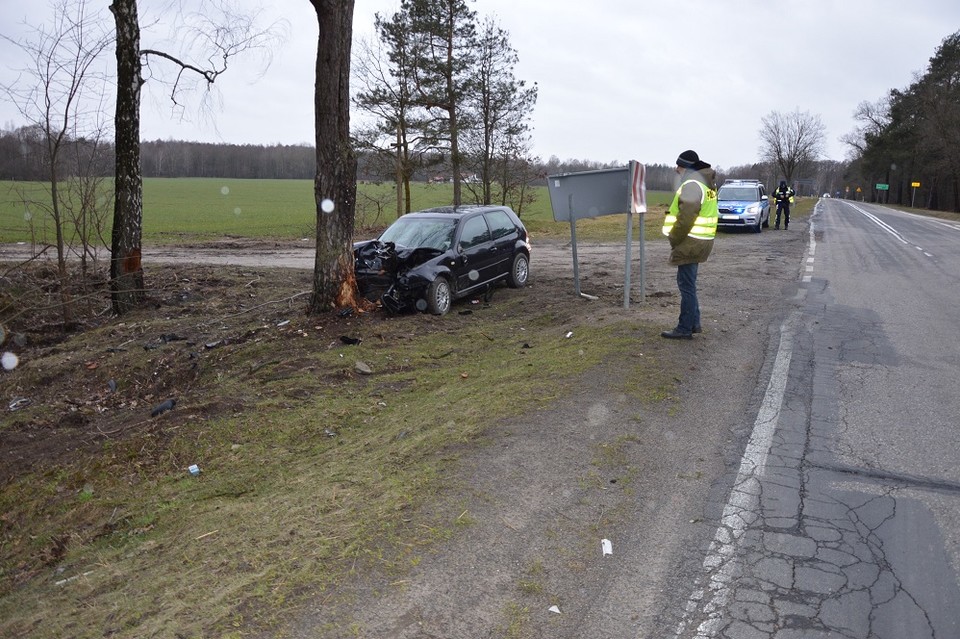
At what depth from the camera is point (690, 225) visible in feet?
25.7

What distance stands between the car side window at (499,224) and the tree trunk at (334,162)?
11.0ft

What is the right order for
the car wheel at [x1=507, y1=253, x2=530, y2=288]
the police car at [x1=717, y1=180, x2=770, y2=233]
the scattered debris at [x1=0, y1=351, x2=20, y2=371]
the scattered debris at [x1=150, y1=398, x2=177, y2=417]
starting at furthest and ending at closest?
1. the police car at [x1=717, y1=180, x2=770, y2=233]
2. the car wheel at [x1=507, y1=253, x2=530, y2=288]
3. the scattered debris at [x1=0, y1=351, x2=20, y2=371]
4. the scattered debris at [x1=150, y1=398, x2=177, y2=417]

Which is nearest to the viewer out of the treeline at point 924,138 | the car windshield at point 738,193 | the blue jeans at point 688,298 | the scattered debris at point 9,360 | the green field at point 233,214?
the blue jeans at point 688,298

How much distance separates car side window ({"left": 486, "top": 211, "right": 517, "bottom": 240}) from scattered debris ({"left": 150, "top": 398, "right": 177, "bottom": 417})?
666 cm

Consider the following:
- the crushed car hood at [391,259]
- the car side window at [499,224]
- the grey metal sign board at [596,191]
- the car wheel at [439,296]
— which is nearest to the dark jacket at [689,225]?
the grey metal sign board at [596,191]

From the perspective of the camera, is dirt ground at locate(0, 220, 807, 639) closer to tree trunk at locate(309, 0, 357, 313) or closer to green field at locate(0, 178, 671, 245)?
tree trunk at locate(309, 0, 357, 313)

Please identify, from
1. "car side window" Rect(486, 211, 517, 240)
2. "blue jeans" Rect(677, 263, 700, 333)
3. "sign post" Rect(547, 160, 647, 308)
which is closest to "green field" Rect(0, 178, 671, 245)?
"car side window" Rect(486, 211, 517, 240)

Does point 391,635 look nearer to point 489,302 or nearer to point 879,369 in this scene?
point 879,369

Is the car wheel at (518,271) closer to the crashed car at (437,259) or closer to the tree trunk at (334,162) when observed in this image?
the crashed car at (437,259)

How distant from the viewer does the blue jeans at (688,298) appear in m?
7.98

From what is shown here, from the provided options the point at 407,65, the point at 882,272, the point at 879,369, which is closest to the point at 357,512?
the point at 879,369

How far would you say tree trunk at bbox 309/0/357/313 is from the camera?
920cm

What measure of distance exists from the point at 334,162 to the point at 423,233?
244 centimetres

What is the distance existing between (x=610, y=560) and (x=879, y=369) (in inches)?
200
